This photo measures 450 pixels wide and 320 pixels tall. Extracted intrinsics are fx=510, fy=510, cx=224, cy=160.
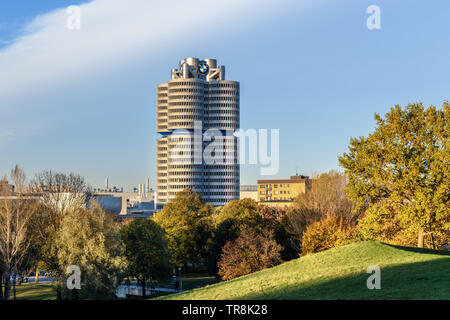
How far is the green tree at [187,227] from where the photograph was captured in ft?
291

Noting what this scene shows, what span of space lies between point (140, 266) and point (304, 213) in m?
26.1

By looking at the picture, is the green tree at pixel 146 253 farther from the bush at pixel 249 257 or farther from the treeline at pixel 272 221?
the bush at pixel 249 257

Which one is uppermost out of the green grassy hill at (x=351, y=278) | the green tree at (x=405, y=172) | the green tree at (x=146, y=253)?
the green tree at (x=405, y=172)

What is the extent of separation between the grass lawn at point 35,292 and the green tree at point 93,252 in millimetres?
15669

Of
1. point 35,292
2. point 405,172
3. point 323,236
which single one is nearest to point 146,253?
point 35,292

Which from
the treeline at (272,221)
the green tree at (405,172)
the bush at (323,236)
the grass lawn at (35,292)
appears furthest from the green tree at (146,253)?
the green tree at (405,172)

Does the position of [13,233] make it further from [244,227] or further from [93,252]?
[244,227]

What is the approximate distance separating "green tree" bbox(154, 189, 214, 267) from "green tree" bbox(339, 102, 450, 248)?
41.4 meters

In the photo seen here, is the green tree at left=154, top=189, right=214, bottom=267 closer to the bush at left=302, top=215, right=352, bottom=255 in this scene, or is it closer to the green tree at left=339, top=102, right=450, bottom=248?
the bush at left=302, top=215, right=352, bottom=255

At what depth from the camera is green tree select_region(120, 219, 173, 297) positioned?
215 ft

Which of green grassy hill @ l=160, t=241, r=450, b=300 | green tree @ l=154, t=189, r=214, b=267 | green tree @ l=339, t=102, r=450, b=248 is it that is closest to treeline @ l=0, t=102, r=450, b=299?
green tree @ l=339, t=102, r=450, b=248

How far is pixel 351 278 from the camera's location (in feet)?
95.5
